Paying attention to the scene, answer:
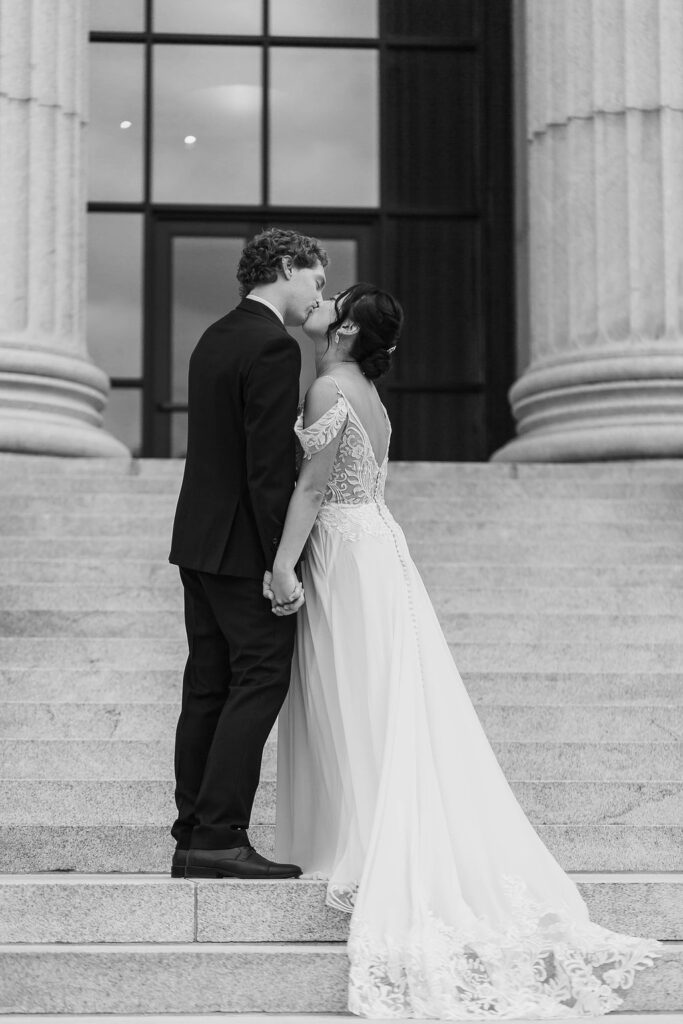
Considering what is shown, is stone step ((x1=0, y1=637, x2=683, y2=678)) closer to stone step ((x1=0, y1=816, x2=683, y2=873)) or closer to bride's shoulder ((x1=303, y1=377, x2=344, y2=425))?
stone step ((x1=0, y1=816, x2=683, y2=873))

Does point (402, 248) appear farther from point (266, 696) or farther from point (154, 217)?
point (266, 696)

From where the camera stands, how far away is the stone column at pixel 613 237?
9969 millimetres

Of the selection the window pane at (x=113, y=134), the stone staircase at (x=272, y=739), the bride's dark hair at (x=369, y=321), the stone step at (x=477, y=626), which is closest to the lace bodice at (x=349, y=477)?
the bride's dark hair at (x=369, y=321)

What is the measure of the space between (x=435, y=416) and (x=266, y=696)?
976 cm

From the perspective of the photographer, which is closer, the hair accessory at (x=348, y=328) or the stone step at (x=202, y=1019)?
the stone step at (x=202, y=1019)

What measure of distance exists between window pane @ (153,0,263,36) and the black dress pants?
10.7 metres

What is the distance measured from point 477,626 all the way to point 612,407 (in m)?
3.72

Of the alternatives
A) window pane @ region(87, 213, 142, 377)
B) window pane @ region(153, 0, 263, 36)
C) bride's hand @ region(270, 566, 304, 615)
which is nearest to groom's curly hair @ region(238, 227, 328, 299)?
bride's hand @ region(270, 566, 304, 615)

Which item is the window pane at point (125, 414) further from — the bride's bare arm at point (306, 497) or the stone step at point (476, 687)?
the bride's bare arm at point (306, 497)

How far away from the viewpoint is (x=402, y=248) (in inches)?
547

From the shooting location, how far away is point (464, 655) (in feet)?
21.0

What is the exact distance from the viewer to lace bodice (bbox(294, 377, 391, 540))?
427cm

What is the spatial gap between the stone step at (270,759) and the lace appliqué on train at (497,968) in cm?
162

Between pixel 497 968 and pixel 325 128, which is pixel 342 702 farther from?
pixel 325 128
